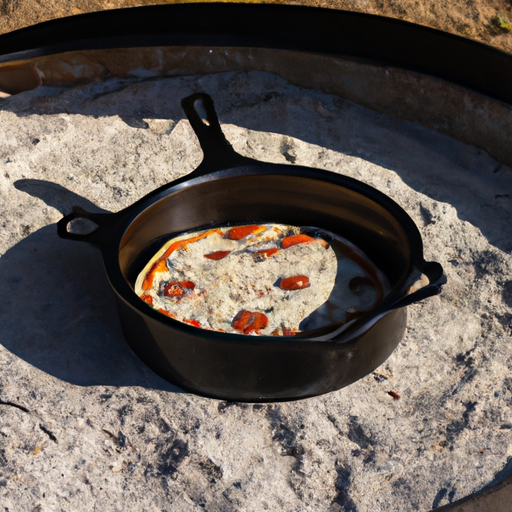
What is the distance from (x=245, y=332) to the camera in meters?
2.01

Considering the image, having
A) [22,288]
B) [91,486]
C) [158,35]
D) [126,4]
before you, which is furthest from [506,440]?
[126,4]

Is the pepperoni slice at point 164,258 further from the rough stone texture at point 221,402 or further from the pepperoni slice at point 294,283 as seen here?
the pepperoni slice at point 294,283

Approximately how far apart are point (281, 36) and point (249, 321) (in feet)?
3.93

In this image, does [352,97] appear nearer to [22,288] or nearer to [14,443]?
[22,288]

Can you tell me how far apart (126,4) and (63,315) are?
2.55m

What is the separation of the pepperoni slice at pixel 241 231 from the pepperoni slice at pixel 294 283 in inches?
9.6

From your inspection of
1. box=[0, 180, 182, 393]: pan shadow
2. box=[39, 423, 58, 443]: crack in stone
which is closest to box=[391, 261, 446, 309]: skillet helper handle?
box=[0, 180, 182, 393]: pan shadow

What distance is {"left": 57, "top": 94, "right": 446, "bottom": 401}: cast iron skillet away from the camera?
5.46 feet

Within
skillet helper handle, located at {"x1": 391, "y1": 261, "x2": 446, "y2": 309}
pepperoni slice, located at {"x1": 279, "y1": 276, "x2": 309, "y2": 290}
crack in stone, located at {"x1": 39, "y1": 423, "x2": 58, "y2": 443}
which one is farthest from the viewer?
pepperoni slice, located at {"x1": 279, "y1": 276, "x2": 309, "y2": 290}

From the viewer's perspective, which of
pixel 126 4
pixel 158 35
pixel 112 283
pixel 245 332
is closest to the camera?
pixel 112 283

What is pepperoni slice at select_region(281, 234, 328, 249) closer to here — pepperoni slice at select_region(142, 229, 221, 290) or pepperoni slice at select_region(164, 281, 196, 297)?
pepperoni slice at select_region(142, 229, 221, 290)

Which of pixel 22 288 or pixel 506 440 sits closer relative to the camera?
pixel 506 440

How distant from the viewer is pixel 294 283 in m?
2.17

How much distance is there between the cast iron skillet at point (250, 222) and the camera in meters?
1.66
